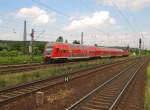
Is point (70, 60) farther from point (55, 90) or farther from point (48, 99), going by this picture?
point (48, 99)

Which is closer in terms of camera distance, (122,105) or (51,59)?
(122,105)

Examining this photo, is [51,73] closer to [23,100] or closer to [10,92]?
[10,92]

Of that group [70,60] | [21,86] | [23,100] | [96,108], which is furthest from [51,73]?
[70,60]

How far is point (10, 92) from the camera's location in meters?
15.2

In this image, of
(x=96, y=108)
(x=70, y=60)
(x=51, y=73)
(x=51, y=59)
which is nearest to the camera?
(x=96, y=108)

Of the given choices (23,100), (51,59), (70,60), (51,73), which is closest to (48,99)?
(23,100)

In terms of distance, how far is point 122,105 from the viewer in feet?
43.0

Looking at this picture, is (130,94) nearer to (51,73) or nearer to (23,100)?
(23,100)

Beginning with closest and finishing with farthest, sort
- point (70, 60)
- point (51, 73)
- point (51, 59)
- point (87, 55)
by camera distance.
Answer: point (51, 73), point (51, 59), point (70, 60), point (87, 55)

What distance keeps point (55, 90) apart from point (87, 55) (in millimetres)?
37472

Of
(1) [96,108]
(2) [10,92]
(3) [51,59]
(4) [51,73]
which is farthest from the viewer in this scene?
(3) [51,59]

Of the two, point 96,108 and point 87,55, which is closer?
point 96,108

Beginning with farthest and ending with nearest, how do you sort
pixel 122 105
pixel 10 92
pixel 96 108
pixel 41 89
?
pixel 41 89 < pixel 10 92 < pixel 122 105 < pixel 96 108

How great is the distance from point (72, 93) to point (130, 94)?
12.0 ft
